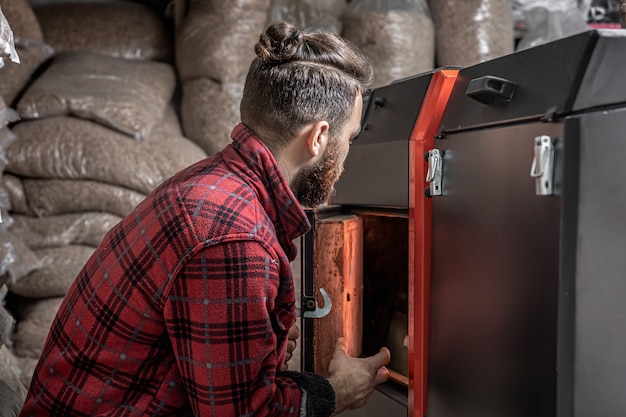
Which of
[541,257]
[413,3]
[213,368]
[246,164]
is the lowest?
[213,368]

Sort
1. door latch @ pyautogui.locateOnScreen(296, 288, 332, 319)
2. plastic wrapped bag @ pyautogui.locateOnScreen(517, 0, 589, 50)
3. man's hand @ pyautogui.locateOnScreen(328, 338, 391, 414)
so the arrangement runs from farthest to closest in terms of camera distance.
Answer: plastic wrapped bag @ pyautogui.locateOnScreen(517, 0, 589, 50)
door latch @ pyautogui.locateOnScreen(296, 288, 332, 319)
man's hand @ pyautogui.locateOnScreen(328, 338, 391, 414)

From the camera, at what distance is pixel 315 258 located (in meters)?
1.34

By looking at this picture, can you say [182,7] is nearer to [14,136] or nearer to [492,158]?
[14,136]

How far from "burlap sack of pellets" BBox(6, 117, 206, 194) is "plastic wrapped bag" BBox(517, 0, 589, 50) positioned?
1408 millimetres

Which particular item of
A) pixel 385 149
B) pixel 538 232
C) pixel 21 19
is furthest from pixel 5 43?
pixel 21 19

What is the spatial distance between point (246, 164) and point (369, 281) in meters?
0.59

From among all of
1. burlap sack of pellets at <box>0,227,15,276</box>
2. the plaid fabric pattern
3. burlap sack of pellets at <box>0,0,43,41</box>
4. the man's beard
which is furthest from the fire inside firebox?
burlap sack of pellets at <box>0,0,43,41</box>

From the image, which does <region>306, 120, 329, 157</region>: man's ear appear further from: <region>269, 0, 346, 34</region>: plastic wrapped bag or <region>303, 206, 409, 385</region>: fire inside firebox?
<region>269, 0, 346, 34</region>: plastic wrapped bag

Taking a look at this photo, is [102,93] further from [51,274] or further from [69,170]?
[51,274]

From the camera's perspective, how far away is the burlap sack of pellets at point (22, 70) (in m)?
2.22

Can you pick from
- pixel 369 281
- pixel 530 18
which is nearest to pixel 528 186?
pixel 369 281

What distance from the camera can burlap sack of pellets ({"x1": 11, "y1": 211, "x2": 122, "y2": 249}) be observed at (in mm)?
2137

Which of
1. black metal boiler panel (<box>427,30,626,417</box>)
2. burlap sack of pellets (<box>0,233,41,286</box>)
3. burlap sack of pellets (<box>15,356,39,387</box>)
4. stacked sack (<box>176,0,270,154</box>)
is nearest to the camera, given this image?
black metal boiler panel (<box>427,30,626,417</box>)

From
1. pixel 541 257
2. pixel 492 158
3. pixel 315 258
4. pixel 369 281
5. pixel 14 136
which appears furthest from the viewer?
pixel 14 136
